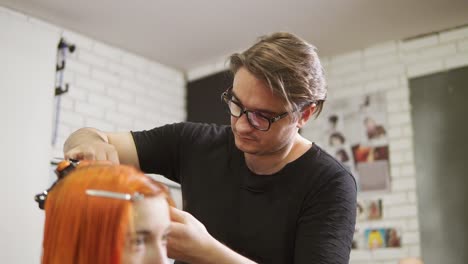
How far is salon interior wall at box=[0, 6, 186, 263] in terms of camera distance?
293 centimetres

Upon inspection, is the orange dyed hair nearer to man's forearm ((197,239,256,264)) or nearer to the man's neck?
man's forearm ((197,239,256,264))

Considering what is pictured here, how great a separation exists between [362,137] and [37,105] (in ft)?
6.51

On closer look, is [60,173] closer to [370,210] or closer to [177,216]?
[177,216]

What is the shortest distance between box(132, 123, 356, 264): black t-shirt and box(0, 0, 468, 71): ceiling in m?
1.65

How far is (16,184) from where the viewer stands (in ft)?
9.63

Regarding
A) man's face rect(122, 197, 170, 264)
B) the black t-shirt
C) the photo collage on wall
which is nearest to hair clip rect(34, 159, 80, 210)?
man's face rect(122, 197, 170, 264)

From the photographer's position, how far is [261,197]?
1625 mm

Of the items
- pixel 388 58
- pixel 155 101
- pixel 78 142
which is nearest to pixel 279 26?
pixel 388 58

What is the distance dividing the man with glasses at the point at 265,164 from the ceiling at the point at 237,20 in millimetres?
1661

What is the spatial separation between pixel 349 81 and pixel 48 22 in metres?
1.94

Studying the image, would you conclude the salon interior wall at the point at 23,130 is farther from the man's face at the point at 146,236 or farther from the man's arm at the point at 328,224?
the man's face at the point at 146,236

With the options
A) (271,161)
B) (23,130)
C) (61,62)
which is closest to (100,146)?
(271,161)

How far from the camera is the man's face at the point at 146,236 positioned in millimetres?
1041

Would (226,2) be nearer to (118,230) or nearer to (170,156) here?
(170,156)
